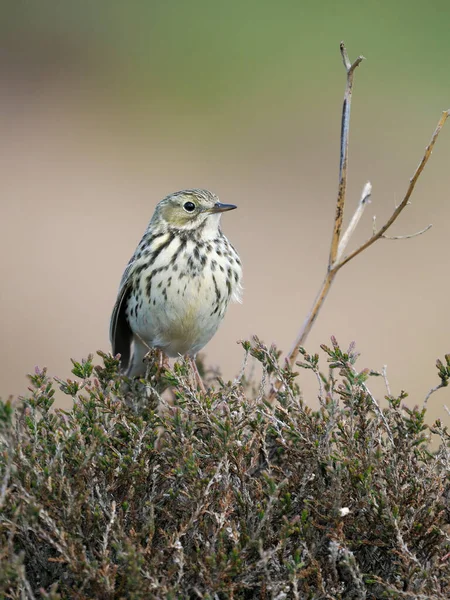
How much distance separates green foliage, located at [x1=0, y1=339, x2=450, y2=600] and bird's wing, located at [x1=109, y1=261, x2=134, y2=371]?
1.75m

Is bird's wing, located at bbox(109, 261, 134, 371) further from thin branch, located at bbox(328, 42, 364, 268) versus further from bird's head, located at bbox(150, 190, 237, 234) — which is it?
thin branch, located at bbox(328, 42, 364, 268)

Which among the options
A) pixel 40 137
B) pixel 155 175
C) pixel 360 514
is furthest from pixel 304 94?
pixel 360 514

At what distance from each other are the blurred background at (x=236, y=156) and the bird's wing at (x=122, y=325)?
131 inches

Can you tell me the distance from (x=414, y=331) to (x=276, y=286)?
2.04 metres

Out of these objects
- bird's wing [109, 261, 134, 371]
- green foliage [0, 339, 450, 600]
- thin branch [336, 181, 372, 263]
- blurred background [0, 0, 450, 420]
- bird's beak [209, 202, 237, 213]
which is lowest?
green foliage [0, 339, 450, 600]

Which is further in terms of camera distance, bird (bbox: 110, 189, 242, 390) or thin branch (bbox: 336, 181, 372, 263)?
bird (bbox: 110, 189, 242, 390)

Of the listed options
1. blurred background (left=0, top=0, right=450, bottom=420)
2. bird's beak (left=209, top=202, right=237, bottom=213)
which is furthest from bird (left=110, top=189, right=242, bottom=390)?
blurred background (left=0, top=0, right=450, bottom=420)

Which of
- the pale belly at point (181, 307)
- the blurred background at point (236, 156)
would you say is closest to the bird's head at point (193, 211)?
the pale belly at point (181, 307)

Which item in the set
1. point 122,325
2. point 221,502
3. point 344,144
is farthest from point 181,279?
point 221,502

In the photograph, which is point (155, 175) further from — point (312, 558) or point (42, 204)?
point (312, 558)

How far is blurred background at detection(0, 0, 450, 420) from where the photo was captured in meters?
11.0

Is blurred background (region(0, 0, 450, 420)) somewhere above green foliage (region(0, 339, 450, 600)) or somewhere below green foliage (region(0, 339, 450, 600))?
above

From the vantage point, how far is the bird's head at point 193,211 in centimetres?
487

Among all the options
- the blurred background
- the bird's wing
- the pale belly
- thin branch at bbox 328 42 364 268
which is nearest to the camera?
thin branch at bbox 328 42 364 268
